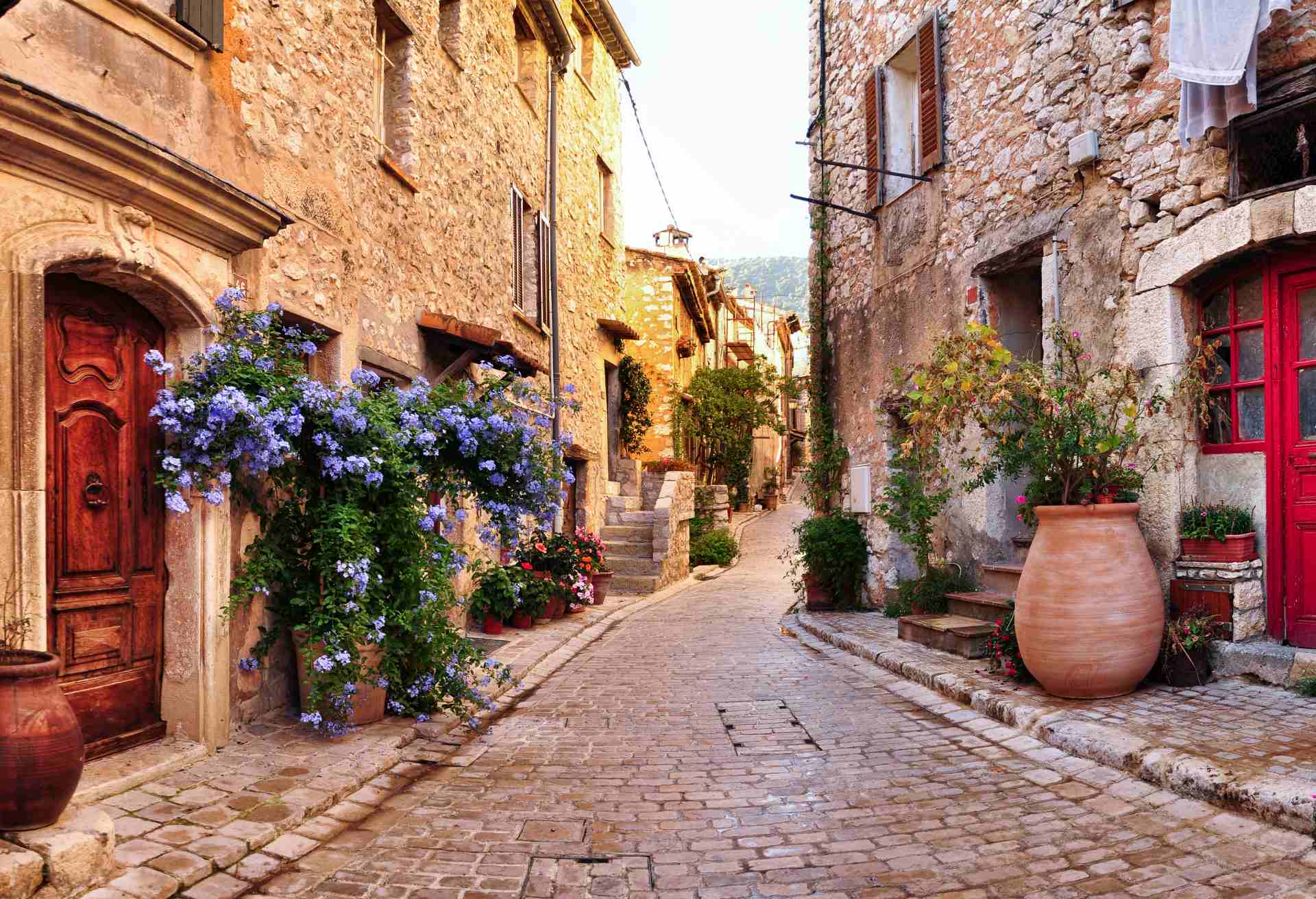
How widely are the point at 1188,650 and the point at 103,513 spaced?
605 centimetres

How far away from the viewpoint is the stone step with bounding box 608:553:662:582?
47.3 ft

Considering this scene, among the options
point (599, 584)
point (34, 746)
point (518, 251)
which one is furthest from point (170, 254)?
point (599, 584)

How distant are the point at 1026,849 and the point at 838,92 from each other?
10.3 m

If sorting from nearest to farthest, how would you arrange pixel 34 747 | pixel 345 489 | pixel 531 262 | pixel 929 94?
pixel 34 747 → pixel 345 489 → pixel 929 94 → pixel 531 262

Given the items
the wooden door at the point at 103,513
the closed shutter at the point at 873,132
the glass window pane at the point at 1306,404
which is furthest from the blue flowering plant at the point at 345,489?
the closed shutter at the point at 873,132

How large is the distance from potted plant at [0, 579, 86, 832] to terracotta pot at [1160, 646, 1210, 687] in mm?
5709

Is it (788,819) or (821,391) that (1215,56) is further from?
(821,391)

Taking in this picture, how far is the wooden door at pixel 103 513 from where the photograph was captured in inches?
163

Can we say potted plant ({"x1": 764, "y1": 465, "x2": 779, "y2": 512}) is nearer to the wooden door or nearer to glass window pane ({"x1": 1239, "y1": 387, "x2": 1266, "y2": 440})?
glass window pane ({"x1": 1239, "y1": 387, "x2": 1266, "y2": 440})

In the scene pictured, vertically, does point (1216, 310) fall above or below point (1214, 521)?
above

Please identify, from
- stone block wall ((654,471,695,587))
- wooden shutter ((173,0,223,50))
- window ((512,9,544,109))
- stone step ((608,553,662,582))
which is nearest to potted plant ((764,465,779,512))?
stone block wall ((654,471,695,587))

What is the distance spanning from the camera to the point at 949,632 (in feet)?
24.3

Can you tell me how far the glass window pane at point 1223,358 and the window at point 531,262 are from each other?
25.2 ft

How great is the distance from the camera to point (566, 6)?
46.5 ft
